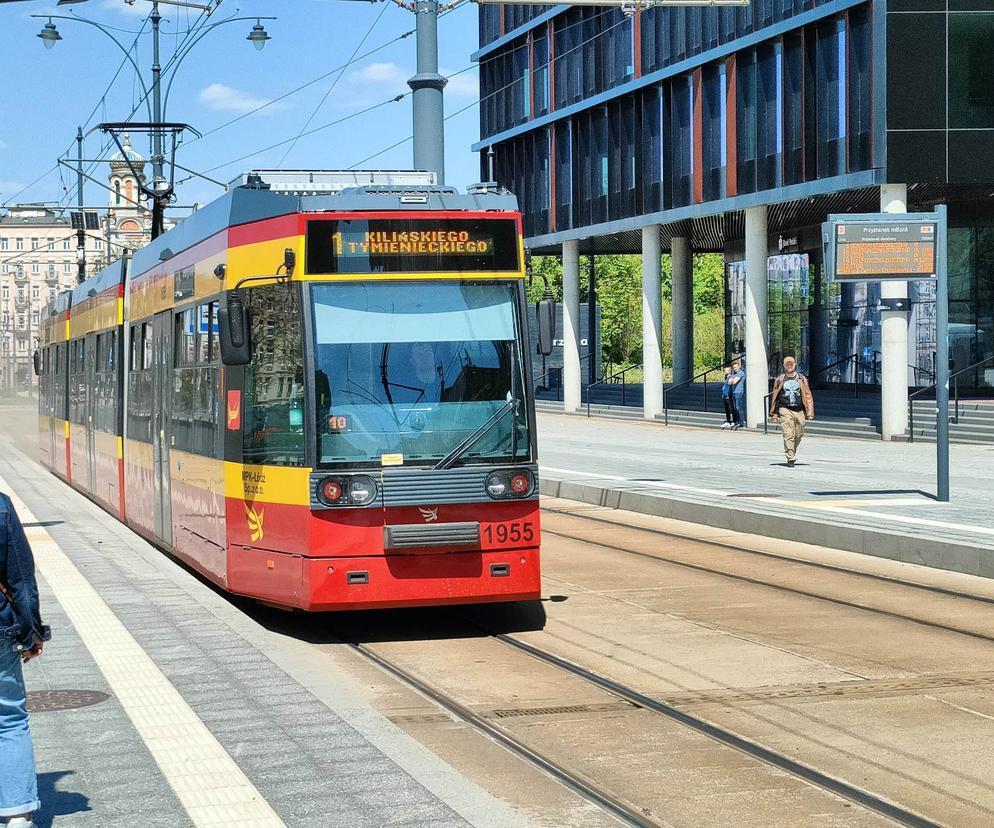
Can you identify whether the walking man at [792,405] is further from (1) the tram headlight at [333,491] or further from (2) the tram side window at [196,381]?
(1) the tram headlight at [333,491]

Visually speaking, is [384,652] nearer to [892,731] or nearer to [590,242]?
[892,731]

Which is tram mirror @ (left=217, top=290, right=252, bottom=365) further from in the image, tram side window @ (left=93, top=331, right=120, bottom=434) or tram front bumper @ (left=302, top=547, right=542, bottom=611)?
tram side window @ (left=93, top=331, right=120, bottom=434)

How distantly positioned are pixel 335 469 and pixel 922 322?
1250 inches

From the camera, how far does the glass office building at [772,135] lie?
33594 millimetres

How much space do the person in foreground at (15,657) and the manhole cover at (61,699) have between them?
96.0 inches

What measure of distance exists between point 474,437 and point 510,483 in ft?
1.22

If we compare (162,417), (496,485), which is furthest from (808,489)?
(496,485)

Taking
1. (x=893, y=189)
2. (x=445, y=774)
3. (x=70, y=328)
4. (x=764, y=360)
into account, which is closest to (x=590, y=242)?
(x=764, y=360)

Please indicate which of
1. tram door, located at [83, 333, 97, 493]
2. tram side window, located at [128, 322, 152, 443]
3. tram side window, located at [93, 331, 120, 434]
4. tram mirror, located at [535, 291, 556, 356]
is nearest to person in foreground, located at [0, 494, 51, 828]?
tram mirror, located at [535, 291, 556, 356]

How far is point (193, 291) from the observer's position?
497 inches

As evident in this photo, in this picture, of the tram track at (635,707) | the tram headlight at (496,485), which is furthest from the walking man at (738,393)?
the tram track at (635,707)

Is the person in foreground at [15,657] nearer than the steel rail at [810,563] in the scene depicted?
Yes

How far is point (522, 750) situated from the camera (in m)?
7.11

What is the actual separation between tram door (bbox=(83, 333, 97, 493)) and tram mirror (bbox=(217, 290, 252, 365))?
35.1 feet
